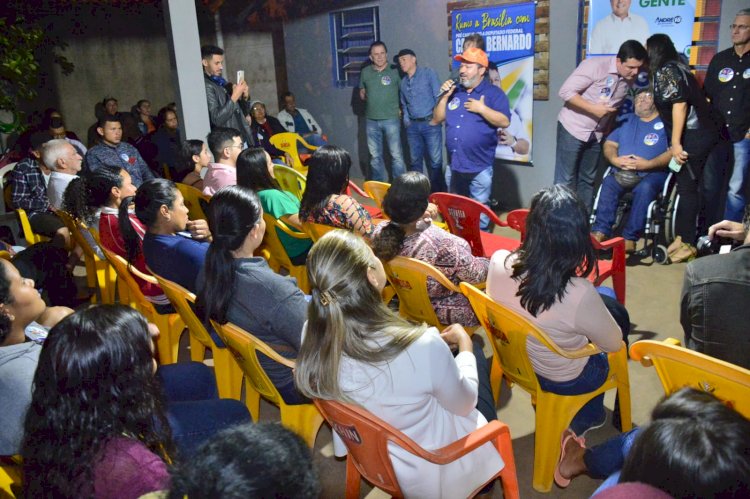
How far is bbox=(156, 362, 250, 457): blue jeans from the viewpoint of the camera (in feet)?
6.85

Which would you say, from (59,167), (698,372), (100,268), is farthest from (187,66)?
(698,372)

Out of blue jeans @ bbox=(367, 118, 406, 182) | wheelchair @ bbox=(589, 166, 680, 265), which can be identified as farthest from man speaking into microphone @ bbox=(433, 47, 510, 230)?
blue jeans @ bbox=(367, 118, 406, 182)

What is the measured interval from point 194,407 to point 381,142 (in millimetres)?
5455

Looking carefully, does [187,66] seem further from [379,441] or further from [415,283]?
[379,441]

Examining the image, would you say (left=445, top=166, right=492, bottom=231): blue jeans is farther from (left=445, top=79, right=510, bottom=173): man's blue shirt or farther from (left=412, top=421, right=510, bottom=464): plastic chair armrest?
(left=412, top=421, right=510, bottom=464): plastic chair armrest

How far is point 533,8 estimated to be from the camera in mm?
5629

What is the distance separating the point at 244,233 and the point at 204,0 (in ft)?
26.2

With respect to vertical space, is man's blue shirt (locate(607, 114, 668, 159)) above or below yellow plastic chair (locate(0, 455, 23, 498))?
above

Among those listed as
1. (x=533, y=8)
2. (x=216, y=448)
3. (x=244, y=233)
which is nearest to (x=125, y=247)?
(x=244, y=233)

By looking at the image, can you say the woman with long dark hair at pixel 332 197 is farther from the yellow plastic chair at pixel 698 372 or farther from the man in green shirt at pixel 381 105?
the man in green shirt at pixel 381 105

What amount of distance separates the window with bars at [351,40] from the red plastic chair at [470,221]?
4182mm

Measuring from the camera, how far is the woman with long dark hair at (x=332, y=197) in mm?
3350

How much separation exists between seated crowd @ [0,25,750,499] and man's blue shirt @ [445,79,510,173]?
2.27 metres

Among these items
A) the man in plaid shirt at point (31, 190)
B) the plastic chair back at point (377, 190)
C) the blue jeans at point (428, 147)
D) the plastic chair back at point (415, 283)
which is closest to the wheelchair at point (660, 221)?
the plastic chair back at point (377, 190)
